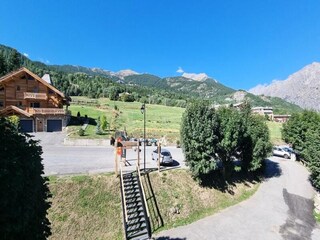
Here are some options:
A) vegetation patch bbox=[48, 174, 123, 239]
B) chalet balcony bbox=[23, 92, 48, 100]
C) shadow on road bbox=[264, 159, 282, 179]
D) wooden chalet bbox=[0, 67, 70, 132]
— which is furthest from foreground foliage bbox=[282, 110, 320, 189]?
chalet balcony bbox=[23, 92, 48, 100]

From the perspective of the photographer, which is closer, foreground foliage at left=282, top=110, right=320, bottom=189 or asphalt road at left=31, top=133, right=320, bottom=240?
asphalt road at left=31, top=133, right=320, bottom=240

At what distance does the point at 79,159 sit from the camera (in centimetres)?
2720

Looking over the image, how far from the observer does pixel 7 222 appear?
664 cm

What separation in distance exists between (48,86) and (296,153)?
44.9 m

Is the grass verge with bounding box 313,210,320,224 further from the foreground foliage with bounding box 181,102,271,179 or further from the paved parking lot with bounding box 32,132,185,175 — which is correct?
the paved parking lot with bounding box 32,132,185,175

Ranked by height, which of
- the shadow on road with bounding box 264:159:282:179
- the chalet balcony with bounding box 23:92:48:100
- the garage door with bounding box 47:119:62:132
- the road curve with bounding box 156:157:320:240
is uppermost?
the chalet balcony with bounding box 23:92:48:100

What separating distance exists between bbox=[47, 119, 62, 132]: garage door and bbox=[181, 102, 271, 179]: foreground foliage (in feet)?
97.2

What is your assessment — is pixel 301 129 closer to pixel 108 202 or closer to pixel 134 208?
pixel 134 208

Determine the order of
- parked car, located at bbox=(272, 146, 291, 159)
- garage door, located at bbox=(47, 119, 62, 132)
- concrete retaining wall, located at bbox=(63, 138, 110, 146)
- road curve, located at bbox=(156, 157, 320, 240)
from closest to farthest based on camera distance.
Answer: road curve, located at bbox=(156, 157, 320, 240)
concrete retaining wall, located at bbox=(63, 138, 110, 146)
parked car, located at bbox=(272, 146, 291, 159)
garage door, located at bbox=(47, 119, 62, 132)

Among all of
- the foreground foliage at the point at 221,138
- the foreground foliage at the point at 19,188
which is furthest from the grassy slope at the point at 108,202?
the foreground foliage at the point at 19,188

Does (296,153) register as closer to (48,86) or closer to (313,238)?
(313,238)

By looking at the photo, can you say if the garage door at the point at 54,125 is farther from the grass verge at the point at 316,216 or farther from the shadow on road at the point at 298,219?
the grass verge at the point at 316,216

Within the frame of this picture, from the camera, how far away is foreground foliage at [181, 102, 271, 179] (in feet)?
76.9

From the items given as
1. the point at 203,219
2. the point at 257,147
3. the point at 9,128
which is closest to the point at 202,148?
the point at 203,219
